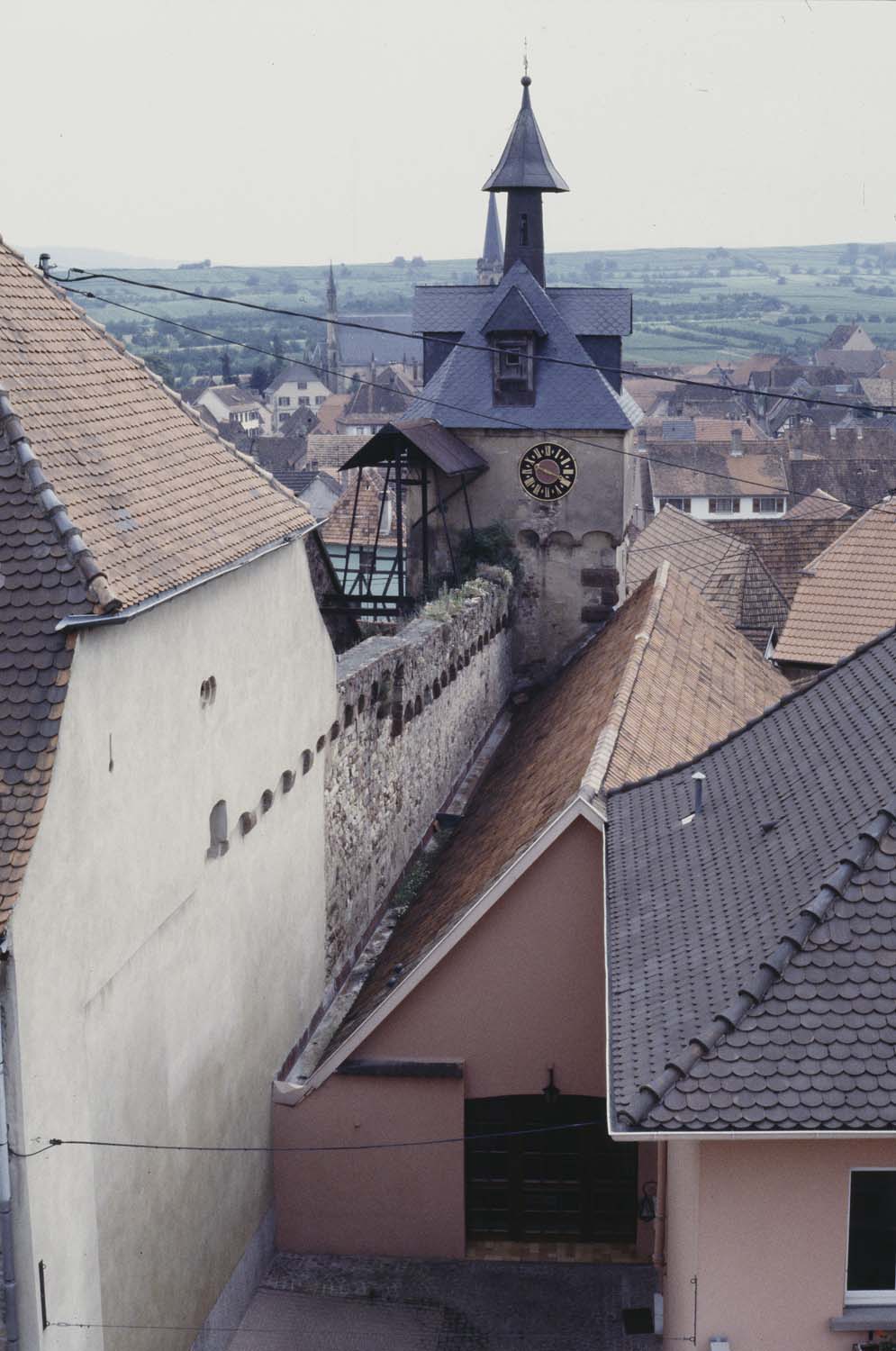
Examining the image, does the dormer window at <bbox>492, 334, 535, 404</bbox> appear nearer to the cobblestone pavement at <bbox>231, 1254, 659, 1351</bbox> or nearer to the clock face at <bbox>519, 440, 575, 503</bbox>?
the clock face at <bbox>519, 440, 575, 503</bbox>

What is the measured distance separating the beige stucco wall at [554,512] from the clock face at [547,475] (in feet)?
0.30

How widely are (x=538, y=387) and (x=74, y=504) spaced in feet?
57.9

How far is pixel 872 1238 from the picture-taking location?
9.51 metres

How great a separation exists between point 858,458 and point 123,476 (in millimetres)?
76644

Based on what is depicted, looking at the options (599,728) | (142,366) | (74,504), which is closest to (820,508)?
(599,728)

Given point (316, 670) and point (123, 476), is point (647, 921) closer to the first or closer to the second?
point (123, 476)

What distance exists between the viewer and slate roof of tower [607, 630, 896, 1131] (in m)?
8.93

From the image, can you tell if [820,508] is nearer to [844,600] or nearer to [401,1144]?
[844,600]

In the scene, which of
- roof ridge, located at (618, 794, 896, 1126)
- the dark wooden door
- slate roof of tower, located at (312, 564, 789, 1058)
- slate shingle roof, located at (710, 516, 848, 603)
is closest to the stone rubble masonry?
slate roof of tower, located at (312, 564, 789, 1058)

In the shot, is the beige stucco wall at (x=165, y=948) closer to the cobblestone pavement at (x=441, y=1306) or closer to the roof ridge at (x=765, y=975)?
the cobblestone pavement at (x=441, y=1306)

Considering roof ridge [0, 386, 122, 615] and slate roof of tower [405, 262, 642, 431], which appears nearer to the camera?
roof ridge [0, 386, 122, 615]

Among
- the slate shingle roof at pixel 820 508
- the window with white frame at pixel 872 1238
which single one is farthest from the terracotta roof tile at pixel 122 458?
the slate shingle roof at pixel 820 508

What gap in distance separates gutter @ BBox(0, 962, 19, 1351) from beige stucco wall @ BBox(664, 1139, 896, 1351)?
159 inches

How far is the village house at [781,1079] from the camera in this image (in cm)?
891
